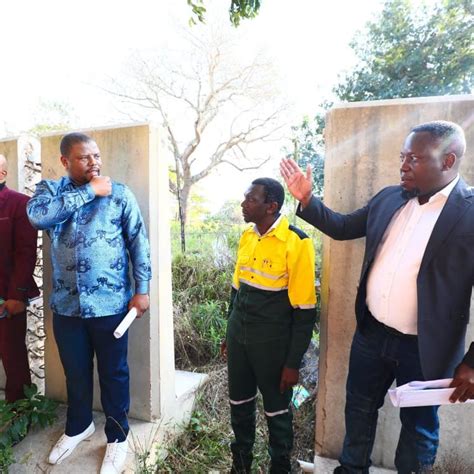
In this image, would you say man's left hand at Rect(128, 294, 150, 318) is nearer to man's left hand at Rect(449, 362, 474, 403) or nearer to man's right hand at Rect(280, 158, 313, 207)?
man's right hand at Rect(280, 158, 313, 207)

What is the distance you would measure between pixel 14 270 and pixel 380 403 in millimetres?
2508

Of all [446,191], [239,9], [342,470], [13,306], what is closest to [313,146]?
[239,9]

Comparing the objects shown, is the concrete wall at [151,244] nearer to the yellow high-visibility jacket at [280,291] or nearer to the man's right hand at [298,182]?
the yellow high-visibility jacket at [280,291]

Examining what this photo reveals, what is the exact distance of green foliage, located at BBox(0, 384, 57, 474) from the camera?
228cm

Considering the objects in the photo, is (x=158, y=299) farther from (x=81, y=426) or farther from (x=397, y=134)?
(x=397, y=134)

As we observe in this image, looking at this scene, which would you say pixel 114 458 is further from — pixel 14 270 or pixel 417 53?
pixel 417 53

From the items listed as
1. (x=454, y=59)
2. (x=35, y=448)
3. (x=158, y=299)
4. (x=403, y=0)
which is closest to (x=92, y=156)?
(x=158, y=299)

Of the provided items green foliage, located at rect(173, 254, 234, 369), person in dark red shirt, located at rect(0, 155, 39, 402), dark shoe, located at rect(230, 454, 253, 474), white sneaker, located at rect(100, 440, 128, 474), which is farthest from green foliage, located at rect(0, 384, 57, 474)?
green foliage, located at rect(173, 254, 234, 369)

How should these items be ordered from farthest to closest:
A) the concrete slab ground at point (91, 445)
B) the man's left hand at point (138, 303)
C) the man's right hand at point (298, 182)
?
the concrete slab ground at point (91, 445) → the man's left hand at point (138, 303) → the man's right hand at point (298, 182)

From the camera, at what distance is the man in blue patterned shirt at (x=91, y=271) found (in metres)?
2.15

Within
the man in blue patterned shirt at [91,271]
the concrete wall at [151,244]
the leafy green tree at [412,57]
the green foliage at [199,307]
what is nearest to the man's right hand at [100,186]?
the man in blue patterned shirt at [91,271]

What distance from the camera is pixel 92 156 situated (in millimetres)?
2195

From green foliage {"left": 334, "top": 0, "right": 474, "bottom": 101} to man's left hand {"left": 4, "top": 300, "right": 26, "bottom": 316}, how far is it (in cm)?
930

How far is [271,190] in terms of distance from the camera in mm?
2193
